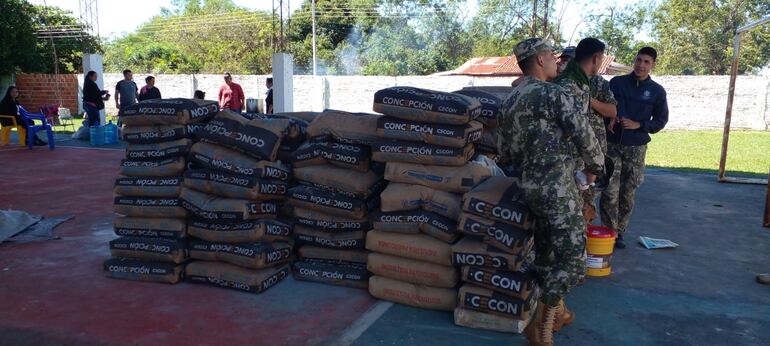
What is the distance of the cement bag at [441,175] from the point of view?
4035 mm

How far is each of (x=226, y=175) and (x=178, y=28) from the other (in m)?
54.6

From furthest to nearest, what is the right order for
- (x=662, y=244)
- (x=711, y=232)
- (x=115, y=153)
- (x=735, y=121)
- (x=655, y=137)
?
(x=735, y=121) → (x=655, y=137) → (x=115, y=153) → (x=711, y=232) → (x=662, y=244)

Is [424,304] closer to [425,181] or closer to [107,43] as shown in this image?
[425,181]

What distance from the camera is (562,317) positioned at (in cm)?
364

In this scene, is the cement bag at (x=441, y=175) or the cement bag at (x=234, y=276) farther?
the cement bag at (x=234, y=276)

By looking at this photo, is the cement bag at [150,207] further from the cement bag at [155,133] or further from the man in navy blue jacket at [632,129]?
the man in navy blue jacket at [632,129]

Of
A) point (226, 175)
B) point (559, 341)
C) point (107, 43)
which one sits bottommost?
point (559, 341)

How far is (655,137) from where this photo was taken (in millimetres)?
17859

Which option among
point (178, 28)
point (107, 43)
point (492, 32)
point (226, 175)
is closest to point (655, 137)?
point (226, 175)

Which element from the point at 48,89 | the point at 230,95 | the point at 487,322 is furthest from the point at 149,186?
the point at 48,89

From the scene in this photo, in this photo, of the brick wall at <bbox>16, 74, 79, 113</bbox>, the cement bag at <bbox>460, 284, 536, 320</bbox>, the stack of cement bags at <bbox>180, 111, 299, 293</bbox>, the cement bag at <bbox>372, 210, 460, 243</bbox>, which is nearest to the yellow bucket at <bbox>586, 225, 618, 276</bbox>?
the cement bag at <bbox>460, 284, 536, 320</bbox>

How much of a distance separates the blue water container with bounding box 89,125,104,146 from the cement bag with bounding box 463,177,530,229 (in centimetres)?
1278

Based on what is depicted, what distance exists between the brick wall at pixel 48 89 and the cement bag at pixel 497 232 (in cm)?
2578

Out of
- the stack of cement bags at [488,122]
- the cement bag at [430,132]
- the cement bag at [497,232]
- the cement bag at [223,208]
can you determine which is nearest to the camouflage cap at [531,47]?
the cement bag at [430,132]
